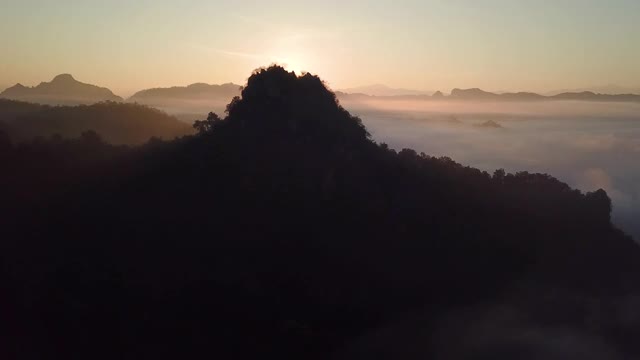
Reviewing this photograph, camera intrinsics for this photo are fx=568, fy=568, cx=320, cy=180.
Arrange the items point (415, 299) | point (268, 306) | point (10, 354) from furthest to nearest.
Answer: point (415, 299) < point (268, 306) < point (10, 354)

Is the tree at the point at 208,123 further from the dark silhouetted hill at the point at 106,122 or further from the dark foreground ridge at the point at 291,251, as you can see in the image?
the dark silhouetted hill at the point at 106,122

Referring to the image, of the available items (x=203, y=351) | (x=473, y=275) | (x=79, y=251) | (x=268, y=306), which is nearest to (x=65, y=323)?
(x=79, y=251)

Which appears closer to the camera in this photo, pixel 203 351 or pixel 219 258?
pixel 203 351

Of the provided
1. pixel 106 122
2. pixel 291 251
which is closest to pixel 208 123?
pixel 291 251

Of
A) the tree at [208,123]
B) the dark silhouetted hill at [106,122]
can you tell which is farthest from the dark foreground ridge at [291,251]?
the dark silhouetted hill at [106,122]

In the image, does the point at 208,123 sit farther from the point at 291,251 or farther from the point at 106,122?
the point at 106,122

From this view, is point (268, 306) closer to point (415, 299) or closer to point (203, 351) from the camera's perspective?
point (203, 351)
